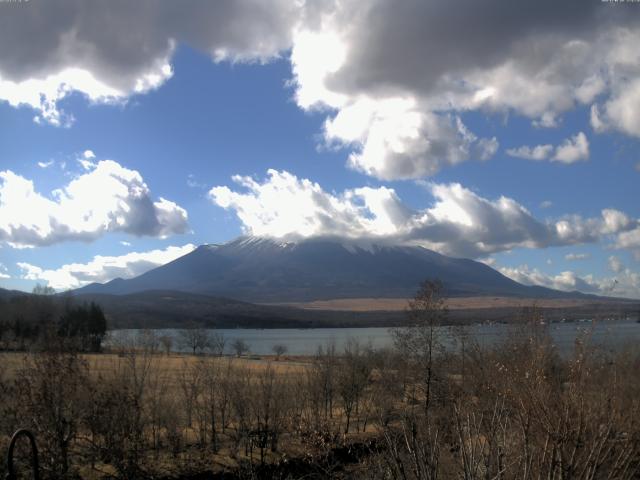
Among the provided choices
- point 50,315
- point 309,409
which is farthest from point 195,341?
point 309,409

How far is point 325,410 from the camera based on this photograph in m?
36.7

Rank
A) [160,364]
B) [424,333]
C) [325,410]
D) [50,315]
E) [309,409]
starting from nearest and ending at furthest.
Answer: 1. [424,333]
2. [325,410]
3. [309,409]
4. [160,364]
5. [50,315]

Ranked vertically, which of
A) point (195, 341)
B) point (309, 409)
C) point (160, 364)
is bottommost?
point (195, 341)

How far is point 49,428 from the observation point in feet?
66.6

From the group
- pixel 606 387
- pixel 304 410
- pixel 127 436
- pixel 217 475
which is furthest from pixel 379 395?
pixel 606 387

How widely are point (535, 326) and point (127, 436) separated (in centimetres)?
1673

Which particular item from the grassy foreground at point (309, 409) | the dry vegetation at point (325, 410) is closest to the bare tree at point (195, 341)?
the dry vegetation at point (325, 410)

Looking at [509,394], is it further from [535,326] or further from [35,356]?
[35,356]

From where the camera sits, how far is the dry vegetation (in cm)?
877

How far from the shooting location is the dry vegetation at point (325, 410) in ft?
28.8

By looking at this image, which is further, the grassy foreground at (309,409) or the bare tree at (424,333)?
the bare tree at (424,333)

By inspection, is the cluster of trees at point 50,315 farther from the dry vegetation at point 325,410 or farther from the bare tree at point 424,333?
the bare tree at point 424,333

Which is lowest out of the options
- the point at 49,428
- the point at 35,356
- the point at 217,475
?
the point at 217,475

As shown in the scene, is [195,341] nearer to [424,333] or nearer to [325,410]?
[325,410]
